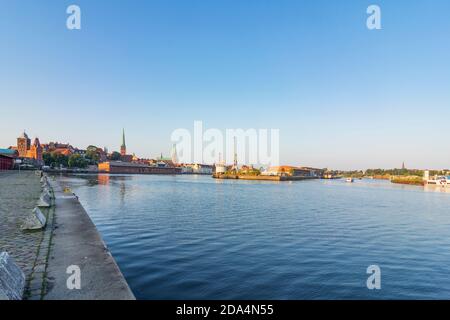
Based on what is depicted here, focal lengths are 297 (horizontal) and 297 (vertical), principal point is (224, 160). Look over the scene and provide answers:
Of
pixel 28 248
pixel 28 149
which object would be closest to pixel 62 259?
pixel 28 248

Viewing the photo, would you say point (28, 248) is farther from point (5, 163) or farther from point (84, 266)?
point (5, 163)

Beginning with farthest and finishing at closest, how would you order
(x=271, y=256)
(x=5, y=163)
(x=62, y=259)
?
(x=5, y=163)
(x=271, y=256)
(x=62, y=259)

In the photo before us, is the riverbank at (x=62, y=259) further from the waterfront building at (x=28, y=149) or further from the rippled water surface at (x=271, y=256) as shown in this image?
the waterfront building at (x=28, y=149)

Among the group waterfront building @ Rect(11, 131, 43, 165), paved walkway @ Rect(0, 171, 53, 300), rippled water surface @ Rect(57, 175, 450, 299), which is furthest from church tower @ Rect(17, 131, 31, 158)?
paved walkway @ Rect(0, 171, 53, 300)

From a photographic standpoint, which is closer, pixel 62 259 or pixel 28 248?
pixel 62 259

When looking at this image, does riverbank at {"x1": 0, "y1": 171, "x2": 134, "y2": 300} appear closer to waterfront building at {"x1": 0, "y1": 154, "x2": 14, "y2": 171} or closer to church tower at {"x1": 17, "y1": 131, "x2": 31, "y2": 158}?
waterfront building at {"x1": 0, "y1": 154, "x2": 14, "y2": 171}

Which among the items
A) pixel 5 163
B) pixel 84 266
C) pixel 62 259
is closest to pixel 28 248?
pixel 62 259

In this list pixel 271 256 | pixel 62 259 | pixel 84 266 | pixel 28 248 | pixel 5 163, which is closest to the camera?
pixel 84 266

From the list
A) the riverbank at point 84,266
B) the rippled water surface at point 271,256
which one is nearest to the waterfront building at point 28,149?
the rippled water surface at point 271,256

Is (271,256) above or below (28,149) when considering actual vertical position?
below

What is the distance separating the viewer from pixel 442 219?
28938 mm

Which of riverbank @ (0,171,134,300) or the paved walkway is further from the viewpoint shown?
the paved walkway

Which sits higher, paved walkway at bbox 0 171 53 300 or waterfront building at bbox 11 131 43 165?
waterfront building at bbox 11 131 43 165

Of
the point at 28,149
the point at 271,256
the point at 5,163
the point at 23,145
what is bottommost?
the point at 271,256
